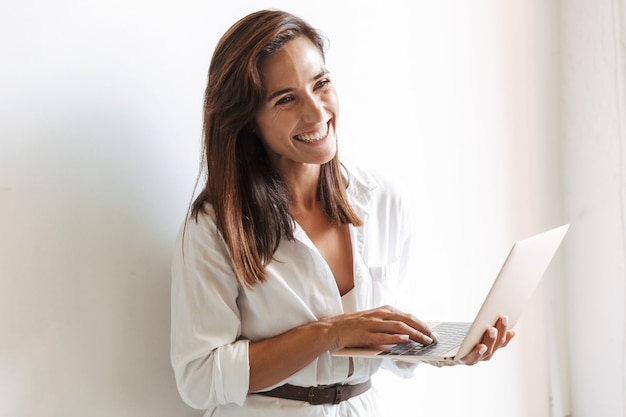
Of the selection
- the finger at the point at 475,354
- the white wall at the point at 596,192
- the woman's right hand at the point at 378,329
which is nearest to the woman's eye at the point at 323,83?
the woman's right hand at the point at 378,329

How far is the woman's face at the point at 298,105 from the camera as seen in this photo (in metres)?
1.38

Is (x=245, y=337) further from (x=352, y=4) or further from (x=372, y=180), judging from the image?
(x=352, y=4)

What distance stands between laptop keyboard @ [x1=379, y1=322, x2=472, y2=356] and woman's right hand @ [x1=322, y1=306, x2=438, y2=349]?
1 cm

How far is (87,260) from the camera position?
134 cm

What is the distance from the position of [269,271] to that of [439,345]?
0.31 meters

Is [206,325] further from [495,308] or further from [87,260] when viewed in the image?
[495,308]

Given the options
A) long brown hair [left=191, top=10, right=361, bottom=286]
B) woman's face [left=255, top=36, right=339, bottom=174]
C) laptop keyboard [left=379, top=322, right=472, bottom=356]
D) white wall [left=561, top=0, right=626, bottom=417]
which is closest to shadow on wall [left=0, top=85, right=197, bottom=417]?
long brown hair [left=191, top=10, right=361, bottom=286]

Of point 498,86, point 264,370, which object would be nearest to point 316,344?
point 264,370

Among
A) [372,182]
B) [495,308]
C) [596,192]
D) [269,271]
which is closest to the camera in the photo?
[495,308]

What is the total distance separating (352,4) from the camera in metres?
1.87

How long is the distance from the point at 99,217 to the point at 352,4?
2.72ft

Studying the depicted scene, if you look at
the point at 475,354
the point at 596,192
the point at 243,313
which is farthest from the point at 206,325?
the point at 596,192

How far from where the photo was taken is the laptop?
122cm

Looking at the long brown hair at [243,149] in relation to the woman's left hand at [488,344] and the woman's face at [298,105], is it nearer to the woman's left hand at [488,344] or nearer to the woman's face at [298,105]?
the woman's face at [298,105]
